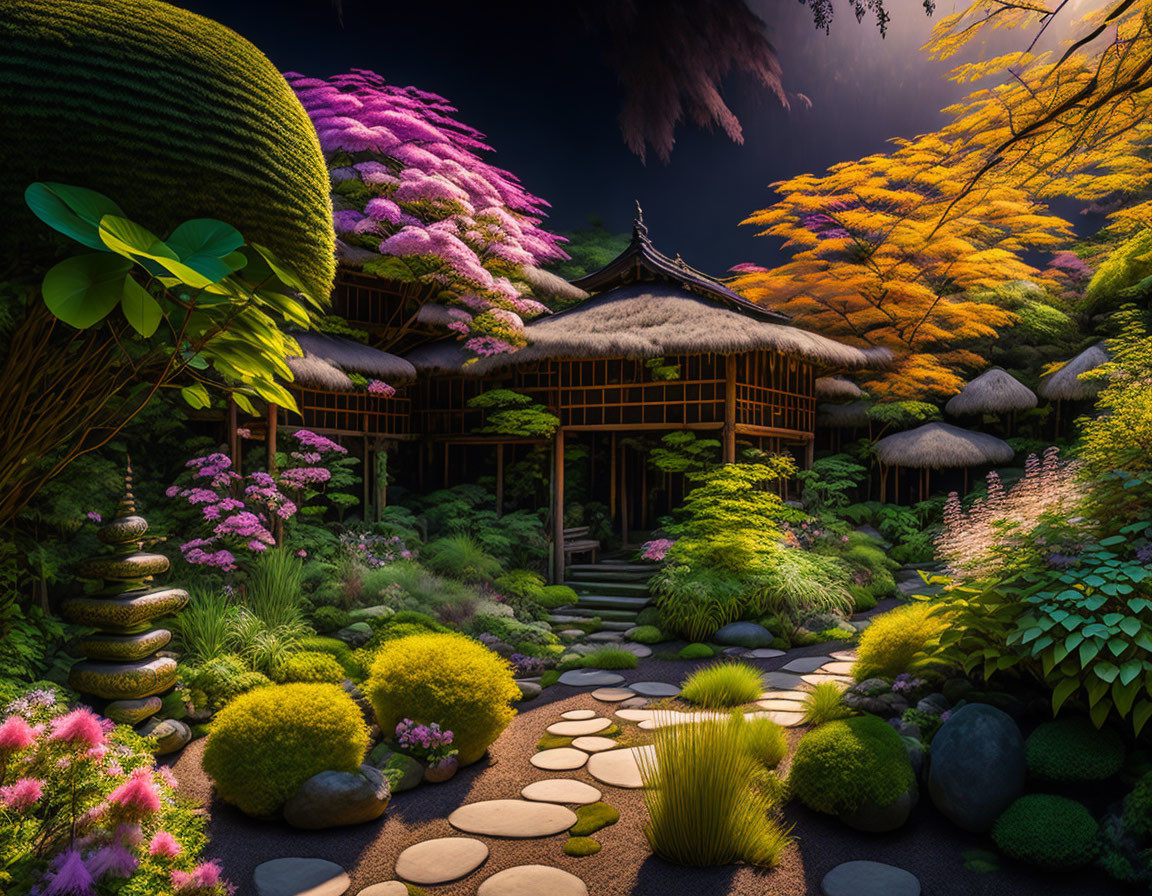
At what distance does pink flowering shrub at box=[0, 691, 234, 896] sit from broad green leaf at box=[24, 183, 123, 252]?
5.00 ft

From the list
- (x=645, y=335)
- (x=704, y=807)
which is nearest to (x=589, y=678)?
(x=704, y=807)

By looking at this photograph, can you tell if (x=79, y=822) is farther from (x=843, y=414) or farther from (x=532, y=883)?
(x=843, y=414)

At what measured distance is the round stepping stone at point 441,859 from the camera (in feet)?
11.2

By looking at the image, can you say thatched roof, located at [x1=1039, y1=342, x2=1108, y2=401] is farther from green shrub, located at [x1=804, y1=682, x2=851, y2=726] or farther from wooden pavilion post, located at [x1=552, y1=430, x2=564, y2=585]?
green shrub, located at [x1=804, y1=682, x2=851, y2=726]

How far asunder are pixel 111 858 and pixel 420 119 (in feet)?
38.2

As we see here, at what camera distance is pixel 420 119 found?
11.5 m

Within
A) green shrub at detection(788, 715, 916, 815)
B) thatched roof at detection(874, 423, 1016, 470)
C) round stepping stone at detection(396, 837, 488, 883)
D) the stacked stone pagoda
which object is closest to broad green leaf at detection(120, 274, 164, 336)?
round stepping stone at detection(396, 837, 488, 883)

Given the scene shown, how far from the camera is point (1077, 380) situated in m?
13.6

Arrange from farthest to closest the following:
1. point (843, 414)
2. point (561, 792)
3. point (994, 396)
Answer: point (843, 414), point (994, 396), point (561, 792)

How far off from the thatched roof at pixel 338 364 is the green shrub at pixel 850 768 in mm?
7361

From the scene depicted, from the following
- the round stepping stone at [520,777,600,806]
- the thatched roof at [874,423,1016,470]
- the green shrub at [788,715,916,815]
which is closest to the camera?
the green shrub at [788,715,916,815]

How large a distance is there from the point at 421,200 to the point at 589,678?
313 inches

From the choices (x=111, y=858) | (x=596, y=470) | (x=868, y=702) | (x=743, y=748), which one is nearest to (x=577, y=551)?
(x=596, y=470)

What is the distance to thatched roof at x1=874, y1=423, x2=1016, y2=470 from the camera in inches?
546
